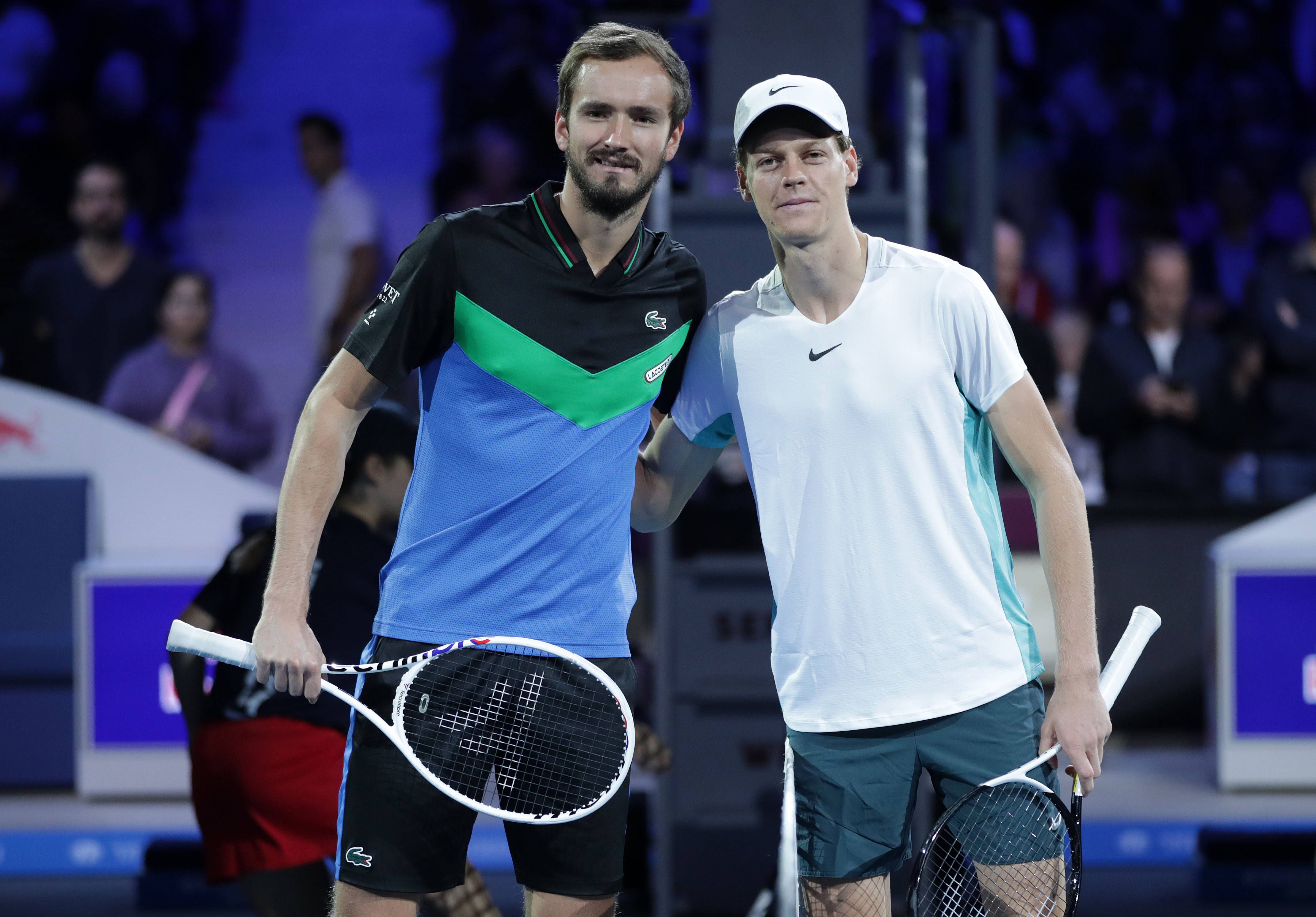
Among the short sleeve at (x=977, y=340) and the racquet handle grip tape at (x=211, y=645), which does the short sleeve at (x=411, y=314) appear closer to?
the racquet handle grip tape at (x=211, y=645)

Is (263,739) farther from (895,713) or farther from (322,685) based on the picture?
(895,713)

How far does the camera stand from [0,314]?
7.11 metres

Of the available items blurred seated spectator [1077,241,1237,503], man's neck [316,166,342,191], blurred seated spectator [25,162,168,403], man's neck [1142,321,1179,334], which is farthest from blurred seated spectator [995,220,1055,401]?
blurred seated spectator [25,162,168,403]

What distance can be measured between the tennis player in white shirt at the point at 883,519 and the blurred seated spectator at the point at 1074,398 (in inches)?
128

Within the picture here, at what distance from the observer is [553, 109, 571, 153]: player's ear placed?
2688mm

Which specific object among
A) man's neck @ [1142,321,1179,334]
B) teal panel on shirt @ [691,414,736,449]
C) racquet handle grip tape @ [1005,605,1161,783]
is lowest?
racquet handle grip tape @ [1005,605,1161,783]

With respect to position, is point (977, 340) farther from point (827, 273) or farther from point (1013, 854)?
point (1013, 854)

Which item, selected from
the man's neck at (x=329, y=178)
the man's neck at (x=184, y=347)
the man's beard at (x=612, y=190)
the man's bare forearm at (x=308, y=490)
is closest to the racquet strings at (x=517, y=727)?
the man's bare forearm at (x=308, y=490)

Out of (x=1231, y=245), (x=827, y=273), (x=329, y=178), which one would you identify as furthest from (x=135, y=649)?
(x=1231, y=245)

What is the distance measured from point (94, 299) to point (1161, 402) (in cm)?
484

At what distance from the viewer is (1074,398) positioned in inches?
271

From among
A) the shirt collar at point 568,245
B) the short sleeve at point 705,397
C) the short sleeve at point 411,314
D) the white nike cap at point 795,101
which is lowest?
the short sleeve at point 705,397

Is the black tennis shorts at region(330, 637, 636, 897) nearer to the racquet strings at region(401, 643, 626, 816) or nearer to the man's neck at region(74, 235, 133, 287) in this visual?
the racquet strings at region(401, 643, 626, 816)

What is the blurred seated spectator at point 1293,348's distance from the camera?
6.89 metres
